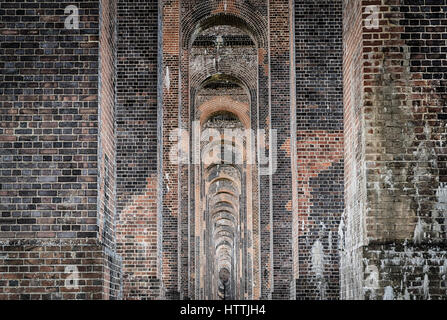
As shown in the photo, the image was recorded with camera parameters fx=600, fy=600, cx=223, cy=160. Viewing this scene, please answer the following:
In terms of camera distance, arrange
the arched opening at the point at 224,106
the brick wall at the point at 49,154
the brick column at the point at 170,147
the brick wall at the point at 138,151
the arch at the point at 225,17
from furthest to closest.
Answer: the arched opening at the point at 224,106 → the arch at the point at 225,17 → the brick column at the point at 170,147 → the brick wall at the point at 138,151 → the brick wall at the point at 49,154

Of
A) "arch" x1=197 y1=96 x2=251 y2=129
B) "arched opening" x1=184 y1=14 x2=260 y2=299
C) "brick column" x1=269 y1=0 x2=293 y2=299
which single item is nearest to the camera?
"brick column" x1=269 y1=0 x2=293 y2=299

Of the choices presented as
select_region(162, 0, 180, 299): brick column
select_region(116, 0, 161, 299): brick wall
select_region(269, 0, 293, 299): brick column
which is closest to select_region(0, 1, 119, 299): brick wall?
select_region(116, 0, 161, 299): brick wall

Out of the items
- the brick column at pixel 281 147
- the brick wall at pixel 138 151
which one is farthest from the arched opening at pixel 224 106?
the brick wall at pixel 138 151

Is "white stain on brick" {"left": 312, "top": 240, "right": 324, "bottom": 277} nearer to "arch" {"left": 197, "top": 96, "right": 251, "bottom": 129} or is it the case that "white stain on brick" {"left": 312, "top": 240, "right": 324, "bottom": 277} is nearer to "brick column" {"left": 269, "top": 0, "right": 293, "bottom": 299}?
"brick column" {"left": 269, "top": 0, "right": 293, "bottom": 299}

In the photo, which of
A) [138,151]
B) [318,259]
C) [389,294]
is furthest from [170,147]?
[389,294]

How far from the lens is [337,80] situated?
1056 centimetres

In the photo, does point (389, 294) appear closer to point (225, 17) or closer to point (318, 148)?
point (318, 148)

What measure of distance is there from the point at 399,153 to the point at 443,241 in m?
0.88

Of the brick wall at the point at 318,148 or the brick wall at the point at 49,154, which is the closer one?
the brick wall at the point at 49,154

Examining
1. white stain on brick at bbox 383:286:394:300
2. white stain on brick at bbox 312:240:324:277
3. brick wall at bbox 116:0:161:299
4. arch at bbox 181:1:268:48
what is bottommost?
white stain on brick at bbox 383:286:394:300

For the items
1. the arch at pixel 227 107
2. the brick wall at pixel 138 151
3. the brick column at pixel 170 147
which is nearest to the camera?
the brick wall at pixel 138 151

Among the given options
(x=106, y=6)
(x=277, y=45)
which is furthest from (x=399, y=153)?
(x=277, y=45)

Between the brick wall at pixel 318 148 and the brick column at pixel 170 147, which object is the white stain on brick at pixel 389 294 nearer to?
the brick wall at pixel 318 148
